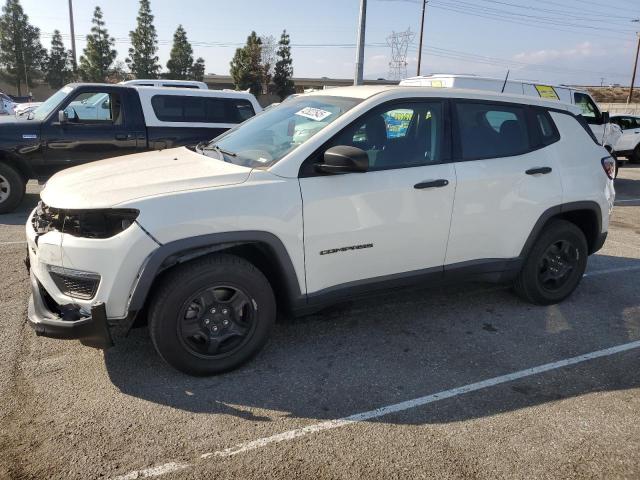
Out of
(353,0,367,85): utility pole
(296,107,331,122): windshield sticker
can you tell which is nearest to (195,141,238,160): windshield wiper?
(296,107,331,122): windshield sticker

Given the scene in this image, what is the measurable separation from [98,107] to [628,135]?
1571 cm

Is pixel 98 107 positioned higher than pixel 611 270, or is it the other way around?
pixel 98 107

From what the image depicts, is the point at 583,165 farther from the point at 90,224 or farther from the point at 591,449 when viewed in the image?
the point at 90,224

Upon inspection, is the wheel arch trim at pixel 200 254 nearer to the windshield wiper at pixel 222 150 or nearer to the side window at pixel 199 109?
the windshield wiper at pixel 222 150

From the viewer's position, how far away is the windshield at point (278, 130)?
11.7 feet

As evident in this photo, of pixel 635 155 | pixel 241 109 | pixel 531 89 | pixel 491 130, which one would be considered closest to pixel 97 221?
pixel 491 130

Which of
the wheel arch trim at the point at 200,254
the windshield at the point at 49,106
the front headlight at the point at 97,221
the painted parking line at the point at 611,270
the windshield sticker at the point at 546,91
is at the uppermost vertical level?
the windshield sticker at the point at 546,91

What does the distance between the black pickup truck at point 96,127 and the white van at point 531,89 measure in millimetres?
3822

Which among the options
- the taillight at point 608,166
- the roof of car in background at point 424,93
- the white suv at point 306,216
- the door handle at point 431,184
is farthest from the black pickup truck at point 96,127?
the taillight at point 608,166

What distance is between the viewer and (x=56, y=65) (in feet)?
196

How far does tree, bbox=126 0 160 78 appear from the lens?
57812mm

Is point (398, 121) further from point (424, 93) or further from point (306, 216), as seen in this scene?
point (306, 216)

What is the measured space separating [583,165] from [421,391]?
2.72m

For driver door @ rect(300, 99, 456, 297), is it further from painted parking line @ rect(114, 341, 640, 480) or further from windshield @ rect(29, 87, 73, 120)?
windshield @ rect(29, 87, 73, 120)
